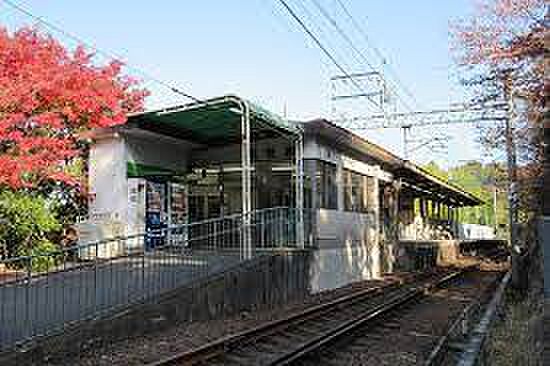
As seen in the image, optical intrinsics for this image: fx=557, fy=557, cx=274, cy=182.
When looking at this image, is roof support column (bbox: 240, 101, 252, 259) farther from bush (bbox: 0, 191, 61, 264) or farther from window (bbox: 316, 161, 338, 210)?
bush (bbox: 0, 191, 61, 264)

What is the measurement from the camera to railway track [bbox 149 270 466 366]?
7797 mm

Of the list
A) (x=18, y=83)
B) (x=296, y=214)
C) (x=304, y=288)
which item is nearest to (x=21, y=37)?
(x=18, y=83)

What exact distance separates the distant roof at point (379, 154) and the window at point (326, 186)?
2.76 ft

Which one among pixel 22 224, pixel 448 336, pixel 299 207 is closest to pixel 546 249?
pixel 448 336

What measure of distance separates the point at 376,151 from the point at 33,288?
14.4 meters

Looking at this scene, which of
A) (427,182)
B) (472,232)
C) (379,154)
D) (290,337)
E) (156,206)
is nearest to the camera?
(290,337)

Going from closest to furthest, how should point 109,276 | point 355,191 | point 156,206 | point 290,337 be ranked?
point 290,337 → point 109,276 → point 156,206 → point 355,191

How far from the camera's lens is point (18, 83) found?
15320 mm

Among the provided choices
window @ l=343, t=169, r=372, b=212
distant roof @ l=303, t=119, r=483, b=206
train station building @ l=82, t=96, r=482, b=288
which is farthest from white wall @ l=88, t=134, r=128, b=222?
window @ l=343, t=169, r=372, b=212

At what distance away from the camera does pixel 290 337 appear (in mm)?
9727

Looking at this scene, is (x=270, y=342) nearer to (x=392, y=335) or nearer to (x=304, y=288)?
(x=392, y=335)

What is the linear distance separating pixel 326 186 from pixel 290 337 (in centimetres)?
879

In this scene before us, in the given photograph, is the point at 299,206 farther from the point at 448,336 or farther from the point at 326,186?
the point at 448,336

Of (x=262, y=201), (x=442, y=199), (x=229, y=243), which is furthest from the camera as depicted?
(x=442, y=199)
